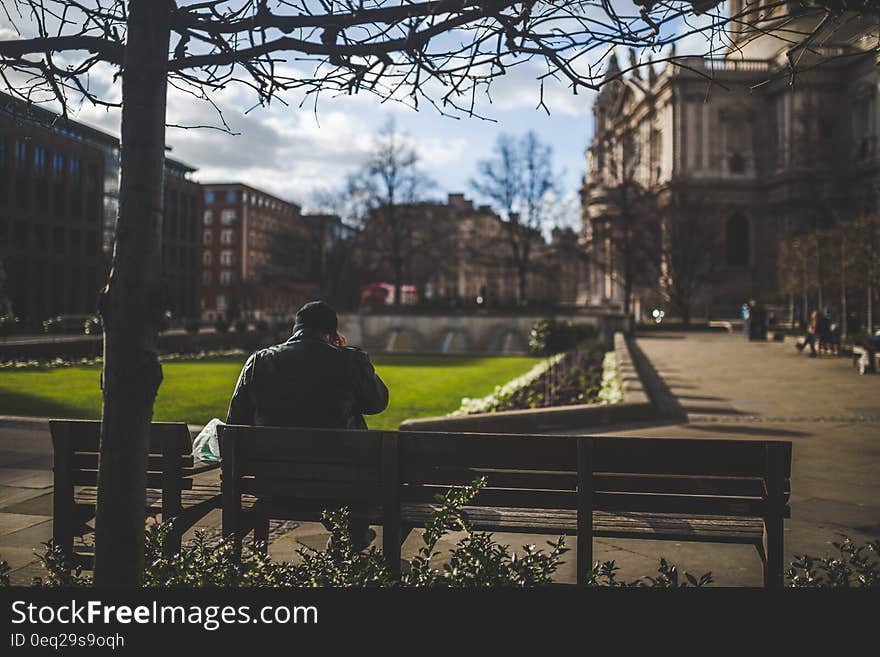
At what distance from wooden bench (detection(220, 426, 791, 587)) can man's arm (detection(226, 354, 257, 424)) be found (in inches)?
21.8

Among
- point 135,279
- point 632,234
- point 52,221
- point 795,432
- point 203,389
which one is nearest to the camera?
point 135,279

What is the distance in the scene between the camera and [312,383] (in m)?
4.79

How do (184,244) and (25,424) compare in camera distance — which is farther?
(184,244)

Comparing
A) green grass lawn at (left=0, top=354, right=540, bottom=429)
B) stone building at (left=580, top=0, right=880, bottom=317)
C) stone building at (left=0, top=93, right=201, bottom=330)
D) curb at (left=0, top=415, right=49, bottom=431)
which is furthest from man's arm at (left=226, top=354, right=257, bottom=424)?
stone building at (left=580, top=0, right=880, bottom=317)

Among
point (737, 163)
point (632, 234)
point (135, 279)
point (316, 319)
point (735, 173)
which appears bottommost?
point (316, 319)

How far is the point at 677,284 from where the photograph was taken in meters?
51.7

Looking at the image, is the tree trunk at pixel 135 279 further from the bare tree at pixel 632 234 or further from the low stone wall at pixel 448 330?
the bare tree at pixel 632 234

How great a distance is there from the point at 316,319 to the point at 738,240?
67.8 m

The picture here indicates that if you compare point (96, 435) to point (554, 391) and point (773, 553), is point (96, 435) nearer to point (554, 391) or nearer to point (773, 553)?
point (773, 553)

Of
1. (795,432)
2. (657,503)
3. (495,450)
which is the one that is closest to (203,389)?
(795,432)

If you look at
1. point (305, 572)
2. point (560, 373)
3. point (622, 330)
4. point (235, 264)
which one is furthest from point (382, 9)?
point (235, 264)

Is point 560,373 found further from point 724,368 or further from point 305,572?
point 305,572

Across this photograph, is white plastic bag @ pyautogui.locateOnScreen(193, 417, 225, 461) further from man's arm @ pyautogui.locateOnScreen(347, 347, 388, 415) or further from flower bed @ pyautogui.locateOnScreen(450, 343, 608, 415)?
flower bed @ pyautogui.locateOnScreen(450, 343, 608, 415)

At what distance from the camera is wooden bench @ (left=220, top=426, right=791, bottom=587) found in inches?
160
